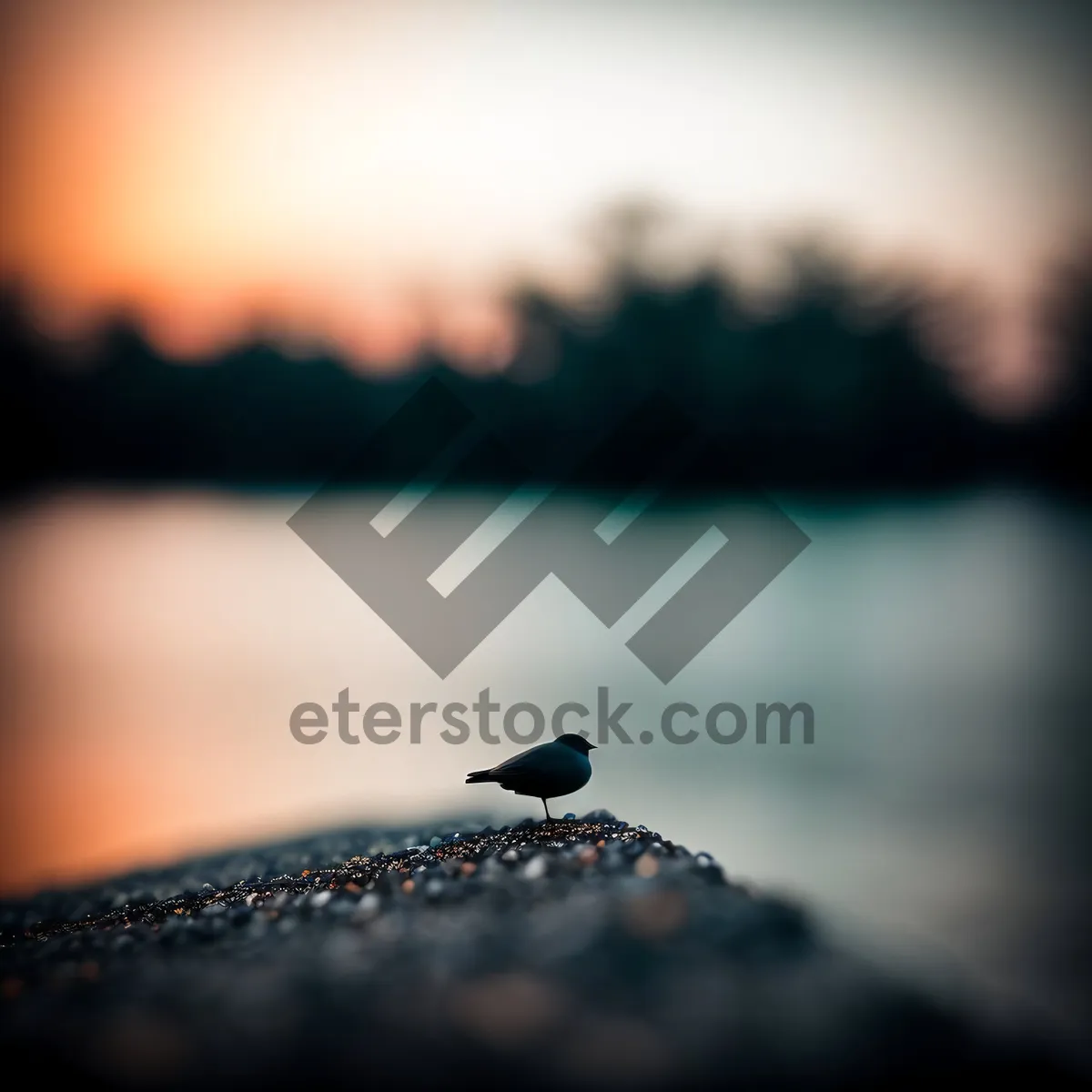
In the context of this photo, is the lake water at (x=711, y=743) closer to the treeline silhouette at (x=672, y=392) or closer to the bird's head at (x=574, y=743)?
the bird's head at (x=574, y=743)

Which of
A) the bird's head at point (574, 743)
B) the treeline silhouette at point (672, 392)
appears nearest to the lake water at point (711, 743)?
the bird's head at point (574, 743)

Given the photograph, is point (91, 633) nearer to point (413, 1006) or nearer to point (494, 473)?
point (413, 1006)

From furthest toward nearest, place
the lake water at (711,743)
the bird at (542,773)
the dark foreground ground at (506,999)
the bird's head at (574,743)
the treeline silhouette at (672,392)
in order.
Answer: the treeline silhouette at (672,392), the lake water at (711,743), the bird's head at (574,743), the bird at (542,773), the dark foreground ground at (506,999)

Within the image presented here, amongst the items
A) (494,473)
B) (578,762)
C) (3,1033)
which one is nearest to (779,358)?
(494,473)

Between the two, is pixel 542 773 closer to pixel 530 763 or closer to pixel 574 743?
pixel 530 763

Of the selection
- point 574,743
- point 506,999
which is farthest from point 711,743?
point 506,999
